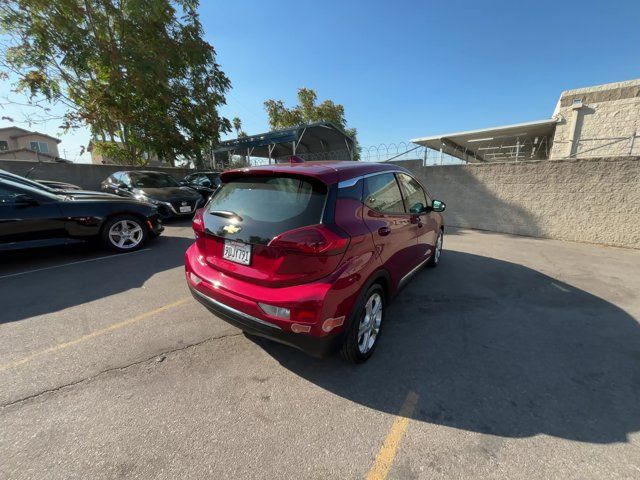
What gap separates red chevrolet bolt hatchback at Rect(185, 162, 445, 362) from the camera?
207cm

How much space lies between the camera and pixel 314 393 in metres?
2.25

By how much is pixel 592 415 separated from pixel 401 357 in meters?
1.36

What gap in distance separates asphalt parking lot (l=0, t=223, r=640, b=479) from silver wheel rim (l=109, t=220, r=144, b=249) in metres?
1.67

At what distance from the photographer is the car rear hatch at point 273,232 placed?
6.82 feet

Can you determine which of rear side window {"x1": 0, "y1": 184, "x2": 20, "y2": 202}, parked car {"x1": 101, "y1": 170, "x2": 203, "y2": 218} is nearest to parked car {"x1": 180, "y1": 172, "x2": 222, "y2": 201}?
parked car {"x1": 101, "y1": 170, "x2": 203, "y2": 218}

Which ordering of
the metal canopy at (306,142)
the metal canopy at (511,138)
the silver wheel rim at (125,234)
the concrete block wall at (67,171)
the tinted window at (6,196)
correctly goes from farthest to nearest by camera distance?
1. the metal canopy at (306,142)
2. the metal canopy at (511,138)
3. the concrete block wall at (67,171)
4. the silver wheel rim at (125,234)
5. the tinted window at (6,196)

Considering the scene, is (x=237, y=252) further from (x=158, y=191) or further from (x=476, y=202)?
(x=476, y=202)

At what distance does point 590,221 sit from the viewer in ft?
23.9

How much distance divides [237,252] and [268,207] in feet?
1.47

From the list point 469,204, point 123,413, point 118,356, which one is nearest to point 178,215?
point 118,356

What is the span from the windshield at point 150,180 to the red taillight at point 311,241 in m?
8.73

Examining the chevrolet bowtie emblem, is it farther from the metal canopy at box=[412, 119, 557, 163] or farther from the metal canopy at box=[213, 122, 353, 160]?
the metal canopy at box=[213, 122, 353, 160]

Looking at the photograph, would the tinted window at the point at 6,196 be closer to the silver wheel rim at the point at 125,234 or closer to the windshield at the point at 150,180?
the silver wheel rim at the point at 125,234

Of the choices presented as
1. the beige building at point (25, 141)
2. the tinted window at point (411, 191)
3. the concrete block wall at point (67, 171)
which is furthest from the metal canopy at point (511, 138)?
the beige building at point (25, 141)
